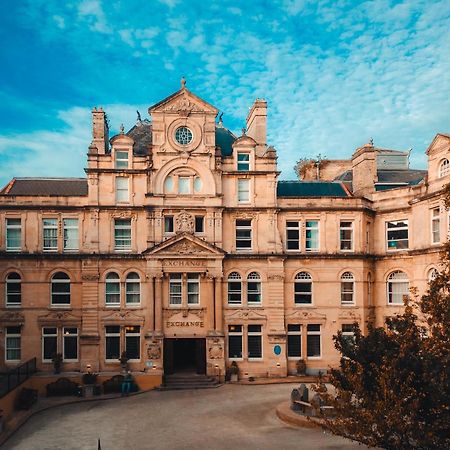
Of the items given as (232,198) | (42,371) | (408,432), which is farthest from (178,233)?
(408,432)

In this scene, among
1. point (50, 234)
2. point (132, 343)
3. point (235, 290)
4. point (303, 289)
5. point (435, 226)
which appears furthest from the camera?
point (303, 289)

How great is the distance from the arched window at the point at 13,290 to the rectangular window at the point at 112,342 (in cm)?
671

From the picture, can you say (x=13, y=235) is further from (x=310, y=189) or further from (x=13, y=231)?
(x=310, y=189)

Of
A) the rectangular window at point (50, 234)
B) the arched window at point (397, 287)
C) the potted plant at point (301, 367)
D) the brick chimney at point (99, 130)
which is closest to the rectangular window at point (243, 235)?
the potted plant at point (301, 367)

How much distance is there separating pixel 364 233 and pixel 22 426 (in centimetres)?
2593

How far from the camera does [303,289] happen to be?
35.5m

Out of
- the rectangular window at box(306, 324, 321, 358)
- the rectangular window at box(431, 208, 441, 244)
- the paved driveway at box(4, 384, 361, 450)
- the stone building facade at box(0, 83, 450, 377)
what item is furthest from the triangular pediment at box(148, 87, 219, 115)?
the paved driveway at box(4, 384, 361, 450)

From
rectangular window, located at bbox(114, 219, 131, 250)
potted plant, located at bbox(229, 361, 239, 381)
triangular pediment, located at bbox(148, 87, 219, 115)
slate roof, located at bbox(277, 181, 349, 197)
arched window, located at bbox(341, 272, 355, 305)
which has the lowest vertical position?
potted plant, located at bbox(229, 361, 239, 381)

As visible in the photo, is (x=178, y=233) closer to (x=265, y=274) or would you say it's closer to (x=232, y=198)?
(x=232, y=198)

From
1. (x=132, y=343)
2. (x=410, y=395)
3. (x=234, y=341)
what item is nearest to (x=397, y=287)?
(x=234, y=341)

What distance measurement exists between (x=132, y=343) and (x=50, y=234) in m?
9.88

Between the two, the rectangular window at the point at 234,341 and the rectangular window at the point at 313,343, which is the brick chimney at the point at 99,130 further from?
the rectangular window at the point at 313,343

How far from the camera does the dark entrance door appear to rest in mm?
33406

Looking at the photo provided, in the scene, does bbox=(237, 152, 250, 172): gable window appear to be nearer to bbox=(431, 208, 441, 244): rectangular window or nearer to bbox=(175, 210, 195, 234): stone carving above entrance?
bbox=(175, 210, 195, 234): stone carving above entrance
